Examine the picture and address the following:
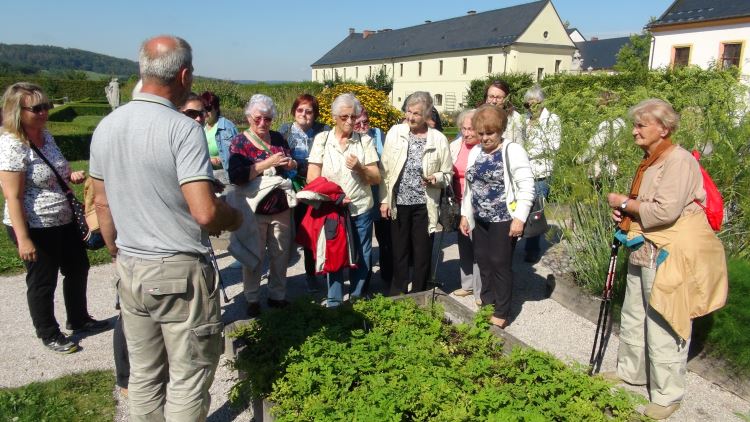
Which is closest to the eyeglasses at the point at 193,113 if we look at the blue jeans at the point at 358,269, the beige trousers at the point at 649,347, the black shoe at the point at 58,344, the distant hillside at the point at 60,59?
the blue jeans at the point at 358,269

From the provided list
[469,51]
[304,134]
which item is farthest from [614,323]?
[469,51]

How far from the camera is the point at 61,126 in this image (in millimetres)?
18875

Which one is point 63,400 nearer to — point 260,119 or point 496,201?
point 260,119

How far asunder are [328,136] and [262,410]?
238 centimetres

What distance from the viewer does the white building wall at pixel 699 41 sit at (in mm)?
30750

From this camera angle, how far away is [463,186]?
5.02 meters

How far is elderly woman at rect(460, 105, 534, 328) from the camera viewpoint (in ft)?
13.2

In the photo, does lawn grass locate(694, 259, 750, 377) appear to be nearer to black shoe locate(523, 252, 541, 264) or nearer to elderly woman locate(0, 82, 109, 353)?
black shoe locate(523, 252, 541, 264)

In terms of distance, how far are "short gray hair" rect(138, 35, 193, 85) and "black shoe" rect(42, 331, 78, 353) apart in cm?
282

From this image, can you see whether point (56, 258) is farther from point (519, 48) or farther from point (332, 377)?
point (519, 48)

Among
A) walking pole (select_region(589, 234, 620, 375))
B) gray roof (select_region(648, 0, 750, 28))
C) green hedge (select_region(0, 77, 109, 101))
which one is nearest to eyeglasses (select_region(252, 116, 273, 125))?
walking pole (select_region(589, 234, 620, 375))

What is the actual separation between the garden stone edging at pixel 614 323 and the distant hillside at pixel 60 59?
19031 centimetres

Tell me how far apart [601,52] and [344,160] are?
71114mm

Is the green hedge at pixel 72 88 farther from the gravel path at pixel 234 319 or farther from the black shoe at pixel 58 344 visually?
the black shoe at pixel 58 344
